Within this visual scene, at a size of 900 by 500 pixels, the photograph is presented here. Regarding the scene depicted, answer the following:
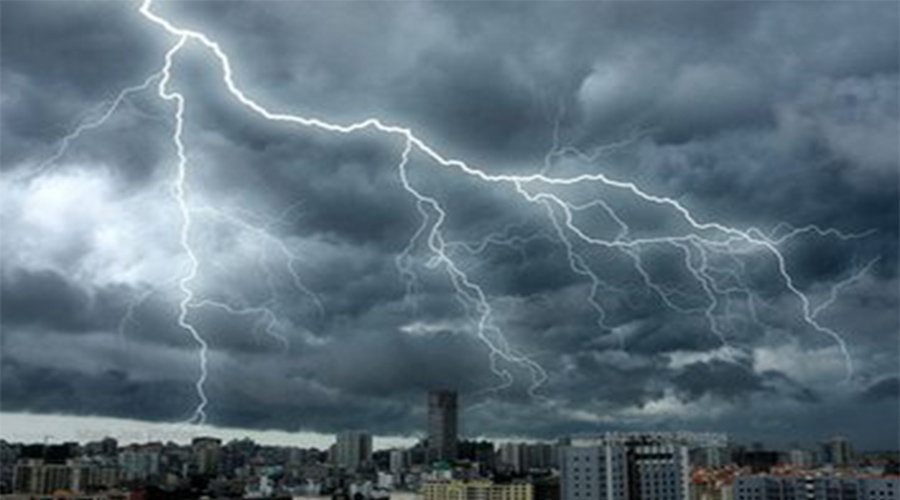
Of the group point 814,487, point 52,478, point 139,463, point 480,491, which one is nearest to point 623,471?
point 814,487

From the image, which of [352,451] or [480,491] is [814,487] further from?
[352,451]

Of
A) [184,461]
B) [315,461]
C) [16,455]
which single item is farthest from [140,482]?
[315,461]

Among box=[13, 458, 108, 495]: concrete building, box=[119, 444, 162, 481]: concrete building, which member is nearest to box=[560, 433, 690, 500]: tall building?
box=[13, 458, 108, 495]: concrete building

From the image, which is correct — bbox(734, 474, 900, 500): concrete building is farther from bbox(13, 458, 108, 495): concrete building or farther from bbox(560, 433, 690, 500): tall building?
bbox(13, 458, 108, 495): concrete building

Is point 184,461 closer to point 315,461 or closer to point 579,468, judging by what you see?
point 315,461

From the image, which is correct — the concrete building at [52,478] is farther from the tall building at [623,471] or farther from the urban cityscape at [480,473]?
the tall building at [623,471]
